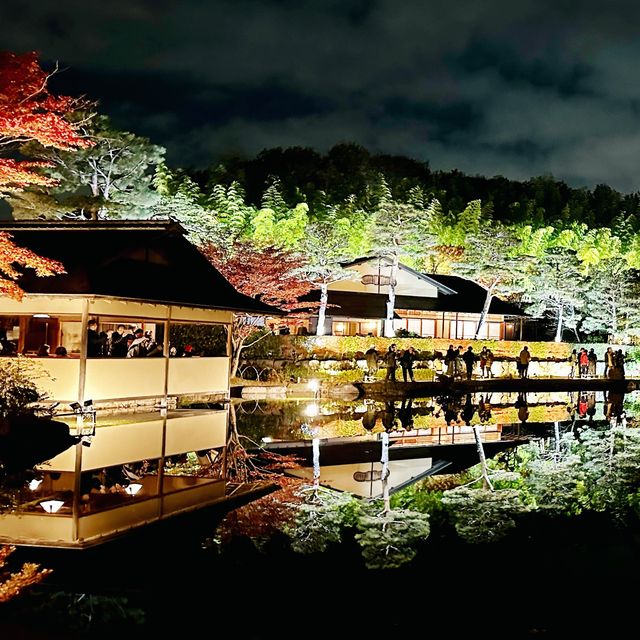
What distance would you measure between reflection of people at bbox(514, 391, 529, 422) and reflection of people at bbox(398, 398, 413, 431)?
2.78 m

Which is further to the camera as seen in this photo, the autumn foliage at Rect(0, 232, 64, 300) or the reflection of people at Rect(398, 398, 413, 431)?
the reflection of people at Rect(398, 398, 413, 431)

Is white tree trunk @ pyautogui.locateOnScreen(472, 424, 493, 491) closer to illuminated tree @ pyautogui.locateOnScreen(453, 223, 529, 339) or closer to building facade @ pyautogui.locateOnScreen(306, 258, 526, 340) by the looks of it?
illuminated tree @ pyautogui.locateOnScreen(453, 223, 529, 339)

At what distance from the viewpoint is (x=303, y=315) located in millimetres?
24781

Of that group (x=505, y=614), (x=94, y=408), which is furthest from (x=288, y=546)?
(x=94, y=408)

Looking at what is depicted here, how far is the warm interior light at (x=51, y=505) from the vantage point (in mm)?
7251

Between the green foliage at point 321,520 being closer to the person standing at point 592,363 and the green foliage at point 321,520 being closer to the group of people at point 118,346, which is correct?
the group of people at point 118,346

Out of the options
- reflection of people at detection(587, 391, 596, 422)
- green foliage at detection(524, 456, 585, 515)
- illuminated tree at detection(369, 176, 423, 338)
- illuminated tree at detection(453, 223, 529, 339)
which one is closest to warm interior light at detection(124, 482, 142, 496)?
green foliage at detection(524, 456, 585, 515)

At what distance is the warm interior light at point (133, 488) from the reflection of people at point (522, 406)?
1165 centimetres

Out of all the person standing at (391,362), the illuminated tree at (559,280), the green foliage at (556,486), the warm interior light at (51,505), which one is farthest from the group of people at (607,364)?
the warm interior light at (51,505)

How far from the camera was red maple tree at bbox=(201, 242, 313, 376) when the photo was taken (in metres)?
23.0

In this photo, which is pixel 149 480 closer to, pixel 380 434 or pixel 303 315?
pixel 380 434

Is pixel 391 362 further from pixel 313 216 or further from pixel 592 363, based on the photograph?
pixel 313 216

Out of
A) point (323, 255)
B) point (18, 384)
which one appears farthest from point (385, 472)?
point (323, 255)

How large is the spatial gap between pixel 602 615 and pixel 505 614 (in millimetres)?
649
